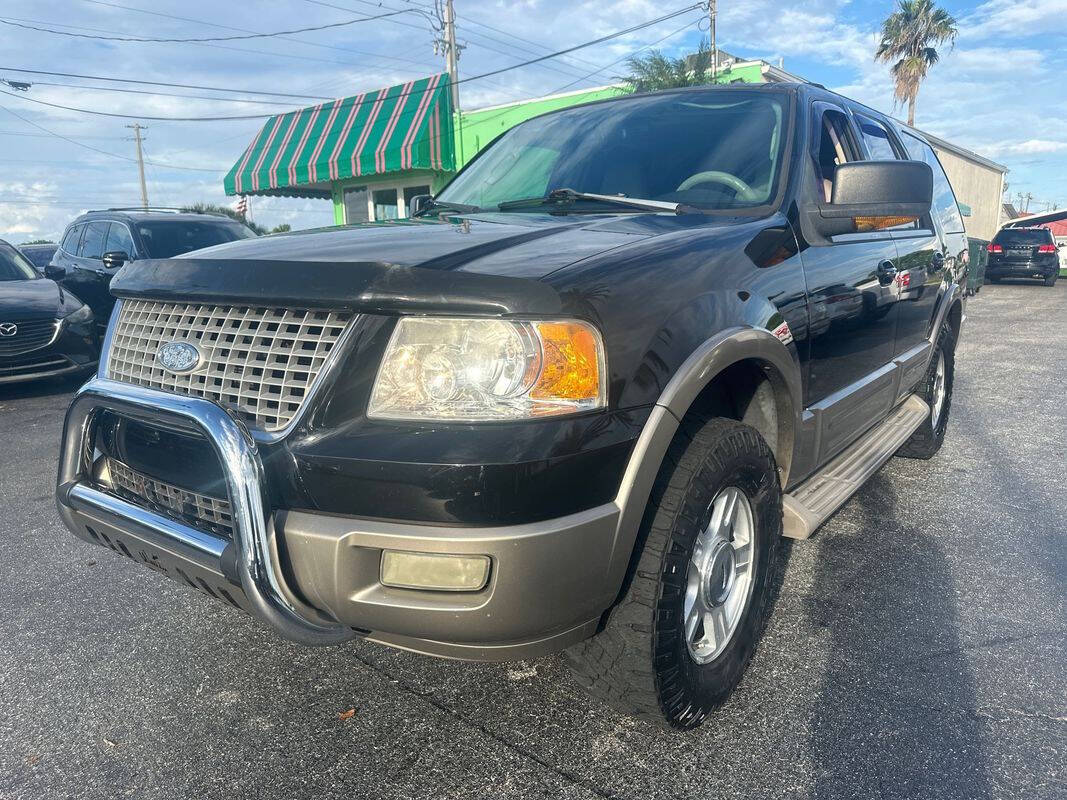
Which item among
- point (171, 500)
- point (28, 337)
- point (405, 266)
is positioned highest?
point (405, 266)

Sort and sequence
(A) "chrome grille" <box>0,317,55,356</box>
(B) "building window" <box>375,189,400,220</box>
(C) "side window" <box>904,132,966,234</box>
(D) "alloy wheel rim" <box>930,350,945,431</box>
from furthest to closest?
(B) "building window" <box>375,189,400,220</box>
(A) "chrome grille" <box>0,317,55,356</box>
(D) "alloy wheel rim" <box>930,350,945,431</box>
(C) "side window" <box>904,132,966,234</box>

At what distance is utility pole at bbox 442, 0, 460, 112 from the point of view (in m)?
19.2

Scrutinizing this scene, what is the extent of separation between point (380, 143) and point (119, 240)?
35.1ft

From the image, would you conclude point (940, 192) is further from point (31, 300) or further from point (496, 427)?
point (31, 300)

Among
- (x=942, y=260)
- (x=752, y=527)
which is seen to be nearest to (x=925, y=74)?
(x=942, y=260)

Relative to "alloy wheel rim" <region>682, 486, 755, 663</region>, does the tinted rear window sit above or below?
above

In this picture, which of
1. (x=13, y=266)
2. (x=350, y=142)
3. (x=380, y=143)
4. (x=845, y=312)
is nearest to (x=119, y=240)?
(x=13, y=266)

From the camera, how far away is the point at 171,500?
6.95 feet

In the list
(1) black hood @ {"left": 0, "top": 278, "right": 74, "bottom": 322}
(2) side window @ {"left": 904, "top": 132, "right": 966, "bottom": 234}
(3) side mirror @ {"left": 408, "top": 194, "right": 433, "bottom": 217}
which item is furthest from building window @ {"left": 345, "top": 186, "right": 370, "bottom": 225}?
(3) side mirror @ {"left": 408, "top": 194, "right": 433, "bottom": 217}

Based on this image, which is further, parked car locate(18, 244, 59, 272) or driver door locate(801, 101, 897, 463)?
parked car locate(18, 244, 59, 272)

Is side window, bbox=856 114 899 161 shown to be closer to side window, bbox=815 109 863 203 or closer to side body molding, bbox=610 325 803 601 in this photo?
side window, bbox=815 109 863 203

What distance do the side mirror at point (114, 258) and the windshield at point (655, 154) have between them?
5.94m

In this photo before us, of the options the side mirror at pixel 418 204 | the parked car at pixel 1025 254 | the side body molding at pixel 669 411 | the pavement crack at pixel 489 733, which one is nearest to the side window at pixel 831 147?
the side body molding at pixel 669 411

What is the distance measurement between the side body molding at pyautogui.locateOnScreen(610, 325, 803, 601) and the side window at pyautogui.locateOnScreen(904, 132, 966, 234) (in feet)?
9.56
